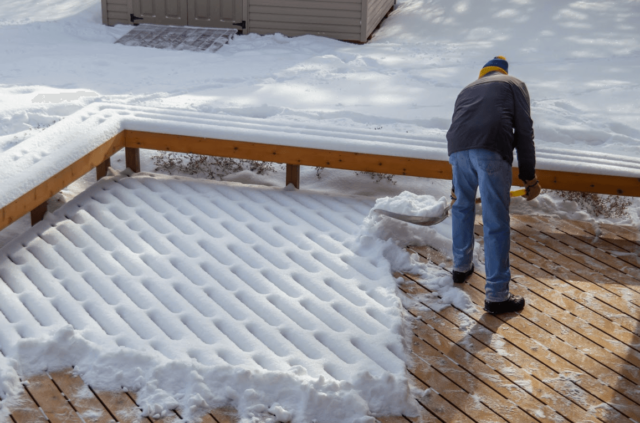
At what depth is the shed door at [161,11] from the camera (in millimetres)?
10281

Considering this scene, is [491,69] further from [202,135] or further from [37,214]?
[37,214]

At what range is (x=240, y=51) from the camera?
929 cm

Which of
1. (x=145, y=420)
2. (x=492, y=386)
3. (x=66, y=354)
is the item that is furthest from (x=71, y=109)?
(x=492, y=386)

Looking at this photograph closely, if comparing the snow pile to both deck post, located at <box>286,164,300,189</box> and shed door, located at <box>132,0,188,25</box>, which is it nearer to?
deck post, located at <box>286,164,300,189</box>

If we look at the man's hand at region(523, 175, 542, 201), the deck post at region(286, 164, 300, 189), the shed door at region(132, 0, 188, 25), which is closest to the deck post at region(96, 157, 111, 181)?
the deck post at region(286, 164, 300, 189)

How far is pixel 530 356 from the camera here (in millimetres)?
3293

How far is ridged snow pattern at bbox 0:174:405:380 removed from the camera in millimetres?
3240

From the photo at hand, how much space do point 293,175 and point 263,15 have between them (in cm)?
573

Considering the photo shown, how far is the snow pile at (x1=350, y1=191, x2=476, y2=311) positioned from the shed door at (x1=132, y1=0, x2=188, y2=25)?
7.03 m

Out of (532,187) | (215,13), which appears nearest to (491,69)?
(532,187)

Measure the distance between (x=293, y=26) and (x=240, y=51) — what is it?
1134 millimetres

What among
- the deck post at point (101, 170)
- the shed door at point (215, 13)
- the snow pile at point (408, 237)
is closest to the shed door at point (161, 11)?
the shed door at point (215, 13)

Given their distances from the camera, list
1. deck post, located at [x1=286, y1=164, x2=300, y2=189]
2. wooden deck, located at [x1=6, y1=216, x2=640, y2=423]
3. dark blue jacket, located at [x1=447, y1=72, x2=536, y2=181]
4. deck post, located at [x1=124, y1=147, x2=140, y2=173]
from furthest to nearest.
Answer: deck post, located at [x1=124, y1=147, x2=140, y2=173], deck post, located at [x1=286, y1=164, x2=300, y2=189], dark blue jacket, located at [x1=447, y1=72, x2=536, y2=181], wooden deck, located at [x1=6, y1=216, x2=640, y2=423]

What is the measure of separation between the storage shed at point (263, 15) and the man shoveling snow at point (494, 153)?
6481 millimetres
